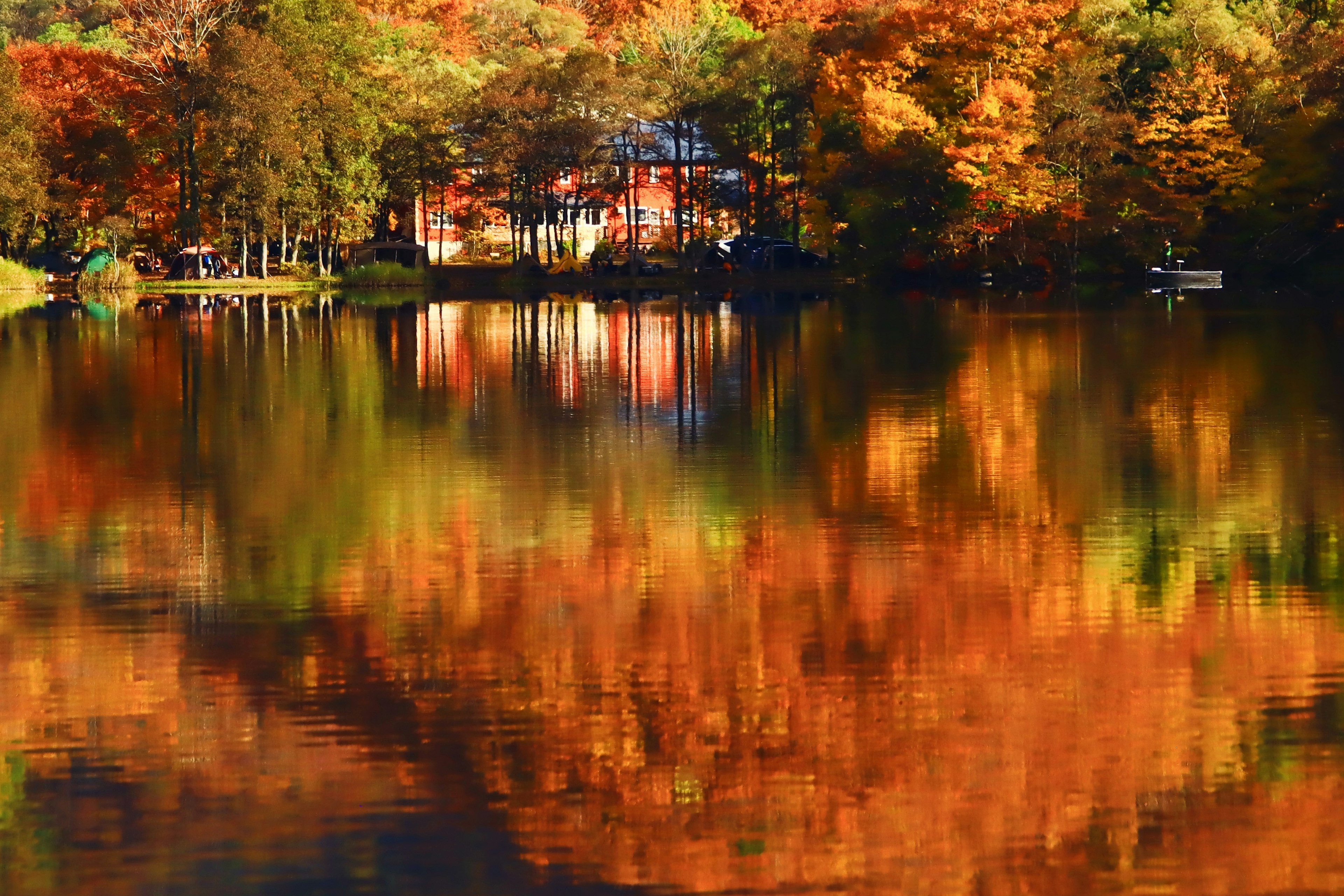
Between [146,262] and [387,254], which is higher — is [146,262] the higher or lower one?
the lower one

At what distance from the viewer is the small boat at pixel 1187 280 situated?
54.3 metres

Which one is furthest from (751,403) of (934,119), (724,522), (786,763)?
(934,119)

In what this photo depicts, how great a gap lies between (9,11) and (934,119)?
91414mm

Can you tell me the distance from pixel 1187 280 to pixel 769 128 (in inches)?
787

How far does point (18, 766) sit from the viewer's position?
5.99 metres

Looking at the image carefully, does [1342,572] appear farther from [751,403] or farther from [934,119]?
[934,119]

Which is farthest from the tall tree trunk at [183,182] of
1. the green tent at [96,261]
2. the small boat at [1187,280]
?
the small boat at [1187,280]

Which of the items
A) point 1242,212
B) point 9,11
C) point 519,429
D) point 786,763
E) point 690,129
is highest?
point 9,11

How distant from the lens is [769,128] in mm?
68438

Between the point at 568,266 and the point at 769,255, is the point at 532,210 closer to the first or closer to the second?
the point at 568,266

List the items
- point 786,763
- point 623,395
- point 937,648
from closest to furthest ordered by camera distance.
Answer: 1. point 786,763
2. point 937,648
3. point 623,395

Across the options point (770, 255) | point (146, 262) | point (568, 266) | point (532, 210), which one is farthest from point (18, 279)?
point (770, 255)

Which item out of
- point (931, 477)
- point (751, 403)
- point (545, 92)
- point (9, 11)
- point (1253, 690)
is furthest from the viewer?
point (9, 11)

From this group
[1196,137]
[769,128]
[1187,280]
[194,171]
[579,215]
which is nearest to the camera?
[1187,280]
